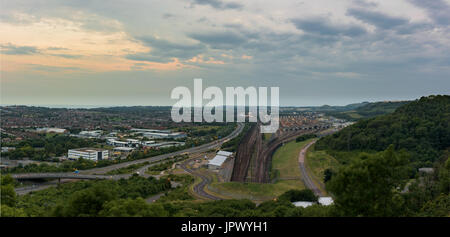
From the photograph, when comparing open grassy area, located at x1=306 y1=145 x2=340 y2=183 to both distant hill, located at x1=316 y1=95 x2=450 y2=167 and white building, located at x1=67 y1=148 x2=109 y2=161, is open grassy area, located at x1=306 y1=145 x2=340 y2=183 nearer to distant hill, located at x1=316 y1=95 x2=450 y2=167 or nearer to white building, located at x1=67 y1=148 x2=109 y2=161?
distant hill, located at x1=316 y1=95 x2=450 y2=167

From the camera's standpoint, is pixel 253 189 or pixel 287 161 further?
pixel 287 161

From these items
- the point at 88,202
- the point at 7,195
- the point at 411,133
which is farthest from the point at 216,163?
the point at 7,195

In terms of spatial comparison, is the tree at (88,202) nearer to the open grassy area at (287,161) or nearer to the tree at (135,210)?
the tree at (135,210)

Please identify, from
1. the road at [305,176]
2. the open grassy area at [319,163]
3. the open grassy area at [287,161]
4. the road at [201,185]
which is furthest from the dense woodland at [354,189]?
the open grassy area at [287,161]

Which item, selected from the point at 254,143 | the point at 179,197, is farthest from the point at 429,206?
the point at 254,143

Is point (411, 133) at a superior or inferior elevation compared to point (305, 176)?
superior

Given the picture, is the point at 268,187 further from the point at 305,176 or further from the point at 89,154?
the point at 89,154
